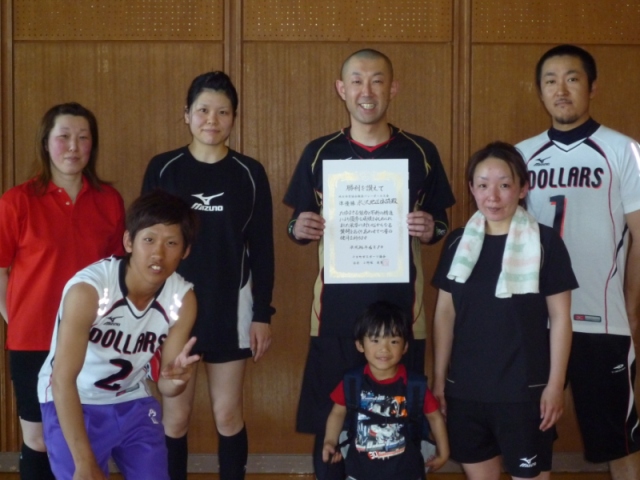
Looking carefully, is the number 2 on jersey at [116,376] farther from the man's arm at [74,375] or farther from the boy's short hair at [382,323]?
the boy's short hair at [382,323]

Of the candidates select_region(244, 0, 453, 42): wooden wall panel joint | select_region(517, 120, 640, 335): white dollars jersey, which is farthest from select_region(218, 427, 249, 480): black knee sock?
select_region(244, 0, 453, 42): wooden wall panel joint

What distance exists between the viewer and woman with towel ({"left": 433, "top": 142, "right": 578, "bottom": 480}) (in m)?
2.55

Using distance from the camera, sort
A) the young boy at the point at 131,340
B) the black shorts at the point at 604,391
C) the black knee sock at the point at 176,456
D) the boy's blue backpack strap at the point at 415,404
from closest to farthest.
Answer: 1. the young boy at the point at 131,340
2. the boy's blue backpack strap at the point at 415,404
3. the black shorts at the point at 604,391
4. the black knee sock at the point at 176,456

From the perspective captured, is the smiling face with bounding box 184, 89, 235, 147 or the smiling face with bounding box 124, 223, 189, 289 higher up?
the smiling face with bounding box 184, 89, 235, 147

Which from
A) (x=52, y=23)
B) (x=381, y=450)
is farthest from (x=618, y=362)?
(x=52, y=23)

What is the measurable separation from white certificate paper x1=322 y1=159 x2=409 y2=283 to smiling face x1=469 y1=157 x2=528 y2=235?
38cm

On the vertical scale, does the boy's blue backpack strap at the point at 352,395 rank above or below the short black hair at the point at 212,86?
below

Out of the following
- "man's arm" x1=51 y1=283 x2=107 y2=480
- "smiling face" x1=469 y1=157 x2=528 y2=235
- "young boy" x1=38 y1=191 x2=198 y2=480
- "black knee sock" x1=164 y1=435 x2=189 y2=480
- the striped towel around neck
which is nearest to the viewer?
"man's arm" x1=51 y1=283 x2=107 y2=480

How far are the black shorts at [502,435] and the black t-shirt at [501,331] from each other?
0.15ft

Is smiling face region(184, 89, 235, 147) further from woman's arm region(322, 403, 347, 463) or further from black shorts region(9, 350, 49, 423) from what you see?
woman's arm region(322, 403, 347, 463)

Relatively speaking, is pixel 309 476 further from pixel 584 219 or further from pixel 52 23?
pixel 52 23

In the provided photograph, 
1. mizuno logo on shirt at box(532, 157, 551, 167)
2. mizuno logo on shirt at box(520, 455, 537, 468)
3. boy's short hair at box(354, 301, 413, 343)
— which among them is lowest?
mizuno logo on shirt at box(520, 455, 537, 468)

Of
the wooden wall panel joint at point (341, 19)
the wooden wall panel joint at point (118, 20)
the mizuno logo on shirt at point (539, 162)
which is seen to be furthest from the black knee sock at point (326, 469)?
the wooden wall panel joint at point (118, 20)

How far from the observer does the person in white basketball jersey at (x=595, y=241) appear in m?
2.88
